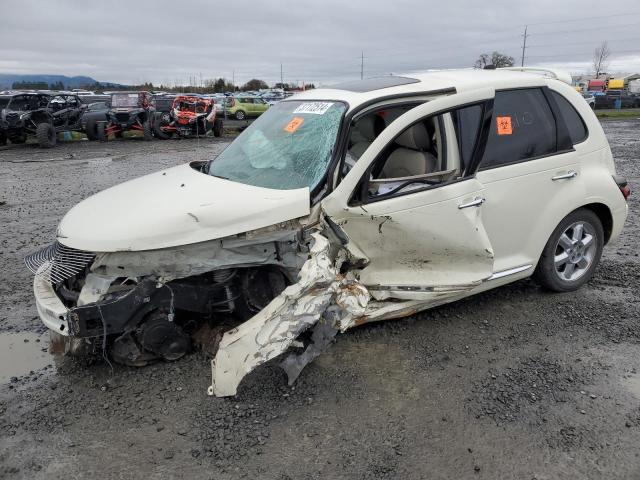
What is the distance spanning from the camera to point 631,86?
63.1 meters

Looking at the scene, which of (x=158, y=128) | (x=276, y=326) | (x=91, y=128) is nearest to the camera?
(x=276, y=326)

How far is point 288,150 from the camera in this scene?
153 inches

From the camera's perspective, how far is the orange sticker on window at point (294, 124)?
4020 millimetres

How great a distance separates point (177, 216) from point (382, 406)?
1649 millimetres

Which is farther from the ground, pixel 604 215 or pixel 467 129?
pixel 467 129

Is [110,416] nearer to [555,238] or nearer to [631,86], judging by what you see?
[555,238]

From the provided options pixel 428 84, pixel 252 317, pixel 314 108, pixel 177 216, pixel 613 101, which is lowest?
pixel 252 317

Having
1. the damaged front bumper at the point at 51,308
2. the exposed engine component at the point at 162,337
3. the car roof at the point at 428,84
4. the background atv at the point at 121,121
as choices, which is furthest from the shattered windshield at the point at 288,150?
the background atv at the point at 121,121

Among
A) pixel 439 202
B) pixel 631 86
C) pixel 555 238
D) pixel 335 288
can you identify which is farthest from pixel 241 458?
pixel 631 86

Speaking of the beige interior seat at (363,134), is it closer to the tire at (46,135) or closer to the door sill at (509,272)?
the door sill at (509,272)

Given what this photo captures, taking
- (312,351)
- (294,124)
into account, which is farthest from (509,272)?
(294,124)

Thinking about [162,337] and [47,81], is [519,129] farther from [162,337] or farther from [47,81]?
[47,81]

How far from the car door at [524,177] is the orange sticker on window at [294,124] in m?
1.38

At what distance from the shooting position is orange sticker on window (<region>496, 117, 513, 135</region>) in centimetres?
399
